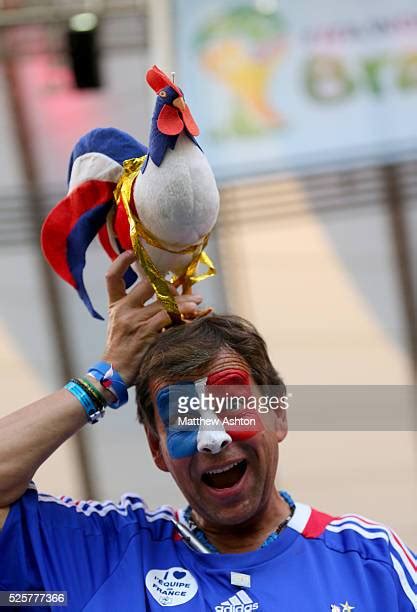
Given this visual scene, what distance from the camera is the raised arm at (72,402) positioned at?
169 cm

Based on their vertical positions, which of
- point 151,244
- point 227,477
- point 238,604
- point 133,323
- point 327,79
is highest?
point 327,79

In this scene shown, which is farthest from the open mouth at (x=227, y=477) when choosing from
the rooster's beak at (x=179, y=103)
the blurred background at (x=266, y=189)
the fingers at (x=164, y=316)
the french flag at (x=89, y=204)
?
the blurred background at (x=266, y=189)

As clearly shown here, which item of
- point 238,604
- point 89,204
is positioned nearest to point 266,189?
point 89,204

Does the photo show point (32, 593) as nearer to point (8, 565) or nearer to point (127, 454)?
point (8, 565)

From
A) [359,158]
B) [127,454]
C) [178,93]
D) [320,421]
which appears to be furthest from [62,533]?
[359,158]

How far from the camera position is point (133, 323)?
176 cm

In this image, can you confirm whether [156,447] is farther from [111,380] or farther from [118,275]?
[118,275]

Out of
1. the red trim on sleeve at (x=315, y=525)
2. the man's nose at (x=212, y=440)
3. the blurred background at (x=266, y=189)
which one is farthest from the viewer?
the blurred background at (x=266, y=189)

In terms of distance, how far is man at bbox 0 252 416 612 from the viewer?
1634mm

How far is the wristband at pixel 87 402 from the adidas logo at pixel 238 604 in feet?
1.18

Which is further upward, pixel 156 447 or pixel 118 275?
pixel 118 275

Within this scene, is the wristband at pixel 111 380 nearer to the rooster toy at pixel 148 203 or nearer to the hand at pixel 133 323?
the hand at pixel 133 323

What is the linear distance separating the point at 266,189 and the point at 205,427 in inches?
129

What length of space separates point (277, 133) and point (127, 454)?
1523 millimetres
